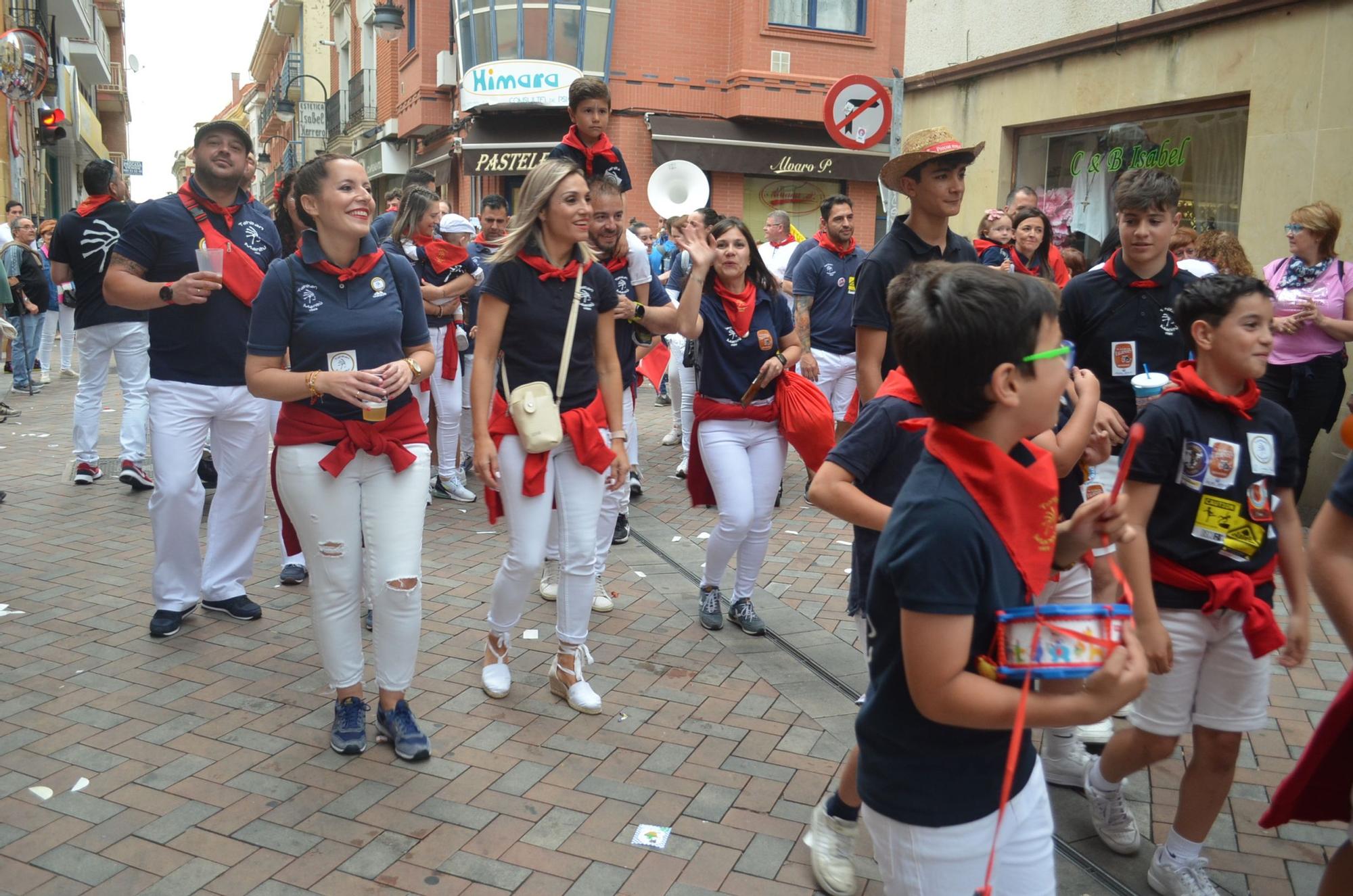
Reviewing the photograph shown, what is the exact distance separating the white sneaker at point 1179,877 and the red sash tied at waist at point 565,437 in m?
2.39

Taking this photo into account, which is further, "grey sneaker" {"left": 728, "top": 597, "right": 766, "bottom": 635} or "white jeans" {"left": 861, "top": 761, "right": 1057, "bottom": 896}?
"grey sneaker" {"left": 728, "top": 597, "right": 766, "bottom": 635}

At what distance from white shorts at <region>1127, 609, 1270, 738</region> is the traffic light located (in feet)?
73.0

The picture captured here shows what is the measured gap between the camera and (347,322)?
12.8ft

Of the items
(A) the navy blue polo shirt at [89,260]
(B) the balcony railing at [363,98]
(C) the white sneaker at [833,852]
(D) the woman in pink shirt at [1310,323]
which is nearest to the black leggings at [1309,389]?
(D) the woman in pink shirt at [1310,323]

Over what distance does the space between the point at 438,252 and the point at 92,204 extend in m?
2.58

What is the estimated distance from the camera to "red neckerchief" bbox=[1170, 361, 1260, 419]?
126 inches

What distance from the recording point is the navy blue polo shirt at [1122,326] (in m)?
4.20

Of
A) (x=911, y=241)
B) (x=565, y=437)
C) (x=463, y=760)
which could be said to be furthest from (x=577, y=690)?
(x=911, y=241)

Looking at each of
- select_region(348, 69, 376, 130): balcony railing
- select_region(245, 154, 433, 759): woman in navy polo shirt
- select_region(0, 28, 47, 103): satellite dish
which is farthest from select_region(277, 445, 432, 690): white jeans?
select_region(348, 69, 376, 130): balcony railing

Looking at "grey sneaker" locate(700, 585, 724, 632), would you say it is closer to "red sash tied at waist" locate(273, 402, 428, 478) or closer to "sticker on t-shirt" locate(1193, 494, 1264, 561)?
"red sash tied at waist" locate(273, 402, 428, 478)

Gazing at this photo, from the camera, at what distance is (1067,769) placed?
394cm

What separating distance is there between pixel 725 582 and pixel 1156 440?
357 cm

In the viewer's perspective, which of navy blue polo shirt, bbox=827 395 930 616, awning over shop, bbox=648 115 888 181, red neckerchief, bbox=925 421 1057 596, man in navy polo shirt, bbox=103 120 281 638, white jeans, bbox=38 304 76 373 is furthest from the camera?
awning over shop, bbox=648 115 888 181

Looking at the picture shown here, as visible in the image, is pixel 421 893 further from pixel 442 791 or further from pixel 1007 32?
pixel 1007 32
